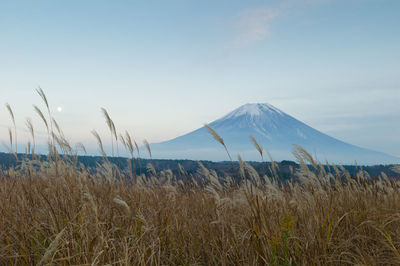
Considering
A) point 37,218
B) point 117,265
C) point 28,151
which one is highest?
point 28,151

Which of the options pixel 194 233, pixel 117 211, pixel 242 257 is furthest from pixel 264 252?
pixel 117 211

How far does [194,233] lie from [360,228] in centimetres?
193

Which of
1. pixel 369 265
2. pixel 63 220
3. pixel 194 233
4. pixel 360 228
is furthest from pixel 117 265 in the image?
pixel 360 228

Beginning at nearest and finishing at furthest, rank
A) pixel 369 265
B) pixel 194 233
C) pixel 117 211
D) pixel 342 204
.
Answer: pixel 369 265, pixel 194 233, pixel 117 211, pixel 342 204

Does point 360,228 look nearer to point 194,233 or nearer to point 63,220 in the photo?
point 194,233

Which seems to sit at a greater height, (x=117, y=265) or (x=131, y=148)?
(x=131, y=148)

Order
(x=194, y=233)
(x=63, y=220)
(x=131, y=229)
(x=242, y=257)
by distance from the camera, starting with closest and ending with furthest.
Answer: (x=242, y=257) → (x=63, y=220) → (x=131, y=229) → (x=194, y=233)

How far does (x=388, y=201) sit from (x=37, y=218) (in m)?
5.25

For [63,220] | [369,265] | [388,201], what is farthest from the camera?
[388,201]

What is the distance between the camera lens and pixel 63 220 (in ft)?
8.27

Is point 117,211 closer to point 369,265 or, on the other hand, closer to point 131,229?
point 131,229

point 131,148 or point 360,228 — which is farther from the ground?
point 131,148

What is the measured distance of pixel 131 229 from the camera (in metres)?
2.77

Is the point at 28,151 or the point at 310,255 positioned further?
the point at 28,151
